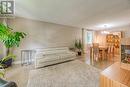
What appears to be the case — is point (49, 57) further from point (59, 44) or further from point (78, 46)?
point (78, 46)

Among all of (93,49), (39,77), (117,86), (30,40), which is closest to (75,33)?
(93,49)

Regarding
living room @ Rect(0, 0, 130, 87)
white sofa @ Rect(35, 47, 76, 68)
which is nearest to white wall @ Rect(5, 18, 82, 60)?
living room @ Rect(0, 0, 130, 87)

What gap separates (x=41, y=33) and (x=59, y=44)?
146 cm

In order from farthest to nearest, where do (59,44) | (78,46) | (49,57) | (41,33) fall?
(78,46) < (59,44) < (41,33) < (49,57)

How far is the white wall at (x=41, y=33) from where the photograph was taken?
467 cm

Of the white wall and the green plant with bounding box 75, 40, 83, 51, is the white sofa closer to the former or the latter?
the white wall

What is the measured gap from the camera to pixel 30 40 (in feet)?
16.4

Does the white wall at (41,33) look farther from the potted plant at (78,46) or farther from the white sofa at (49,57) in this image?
the white sofa at (49,57)

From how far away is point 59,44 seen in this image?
20.5ft

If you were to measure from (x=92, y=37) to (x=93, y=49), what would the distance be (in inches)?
145

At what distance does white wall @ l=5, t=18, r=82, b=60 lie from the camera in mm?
4671

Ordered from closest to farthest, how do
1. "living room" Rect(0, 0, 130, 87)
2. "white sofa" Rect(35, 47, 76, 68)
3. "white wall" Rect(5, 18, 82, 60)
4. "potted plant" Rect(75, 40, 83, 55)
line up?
"living room" Rect(0, 0, 130, 87) < "white sofa" Rect(35, 47, 76, 68) < "white wall" Rect(5, 18, 82, 60) < "potted plant" Rect(75, 40, 83, 55)

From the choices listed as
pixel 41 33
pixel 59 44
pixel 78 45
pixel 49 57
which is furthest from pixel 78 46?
pixel 49 57

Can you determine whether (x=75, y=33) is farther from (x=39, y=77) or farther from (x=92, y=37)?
(x=39, y=77)
